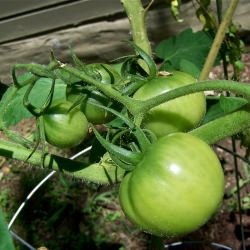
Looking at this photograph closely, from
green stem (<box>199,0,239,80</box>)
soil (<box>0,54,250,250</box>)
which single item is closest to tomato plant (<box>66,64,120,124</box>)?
green stem (<box>199,0,239,80</box>)

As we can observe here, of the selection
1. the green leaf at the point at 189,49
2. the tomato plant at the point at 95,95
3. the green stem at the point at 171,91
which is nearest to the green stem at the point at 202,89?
the green stem at the point at 171,91

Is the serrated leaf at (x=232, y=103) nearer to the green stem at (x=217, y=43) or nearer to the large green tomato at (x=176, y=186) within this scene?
the large green tomato at (x=176, y=186)

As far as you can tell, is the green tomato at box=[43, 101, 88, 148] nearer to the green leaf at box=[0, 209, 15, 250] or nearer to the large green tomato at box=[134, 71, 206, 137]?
the large green tomato at box=[134, 71, 206, 137]

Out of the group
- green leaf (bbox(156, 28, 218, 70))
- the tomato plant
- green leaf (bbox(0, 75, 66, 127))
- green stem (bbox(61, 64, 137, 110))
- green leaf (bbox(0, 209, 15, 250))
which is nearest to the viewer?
green leaf (bbox(0, 209, 15, 250))

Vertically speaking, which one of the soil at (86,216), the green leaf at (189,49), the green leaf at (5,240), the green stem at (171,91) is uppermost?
the green stem at (171,91)

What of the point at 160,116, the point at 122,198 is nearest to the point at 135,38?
the point at 160,116
